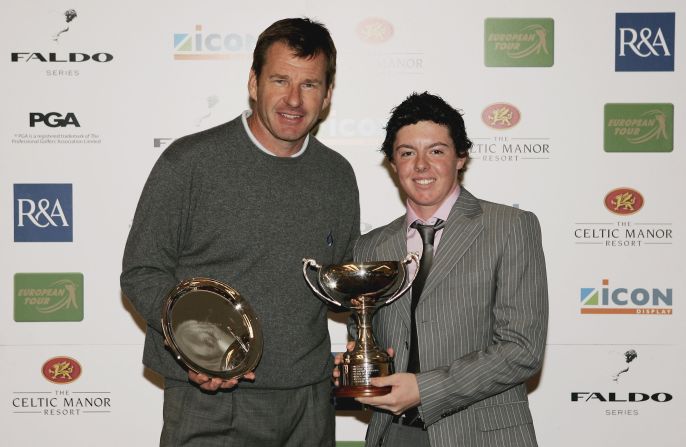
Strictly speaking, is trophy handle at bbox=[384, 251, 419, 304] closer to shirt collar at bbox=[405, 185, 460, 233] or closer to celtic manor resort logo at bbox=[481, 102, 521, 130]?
shirt collar at bbox=[405, 185, 460, 233]

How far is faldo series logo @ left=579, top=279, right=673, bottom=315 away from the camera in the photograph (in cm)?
353

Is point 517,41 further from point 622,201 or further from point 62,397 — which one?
point 62,397

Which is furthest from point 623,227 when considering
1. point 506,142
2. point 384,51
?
point 384,51

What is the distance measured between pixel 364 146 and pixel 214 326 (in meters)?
1.43

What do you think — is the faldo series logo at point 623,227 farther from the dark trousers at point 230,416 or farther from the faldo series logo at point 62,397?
the faldo series logo at point 62,397

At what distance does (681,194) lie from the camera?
11.6ft

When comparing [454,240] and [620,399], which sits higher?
[454,240]

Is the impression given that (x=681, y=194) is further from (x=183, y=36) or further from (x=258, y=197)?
(x=183, y=36)

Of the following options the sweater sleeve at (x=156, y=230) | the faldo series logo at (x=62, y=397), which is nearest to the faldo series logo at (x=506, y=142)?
the sweater sleeve at (x=156, y=230)

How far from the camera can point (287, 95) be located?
247cm

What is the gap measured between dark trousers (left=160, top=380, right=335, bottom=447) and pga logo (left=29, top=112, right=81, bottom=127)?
1.56 m

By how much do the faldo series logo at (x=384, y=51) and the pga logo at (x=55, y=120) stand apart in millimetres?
1295

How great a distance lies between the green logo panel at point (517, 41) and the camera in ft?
11.5

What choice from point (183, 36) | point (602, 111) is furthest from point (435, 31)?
point (183, 36)
